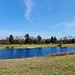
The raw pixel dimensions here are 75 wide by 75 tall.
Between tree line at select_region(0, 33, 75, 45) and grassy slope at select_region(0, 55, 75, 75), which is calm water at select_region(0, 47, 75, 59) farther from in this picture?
tree line at select_region(0, 33, 75, 45)

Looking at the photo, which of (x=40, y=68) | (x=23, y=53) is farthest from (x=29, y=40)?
(x=40, y=68)

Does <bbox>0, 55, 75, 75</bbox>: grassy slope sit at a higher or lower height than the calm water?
higher

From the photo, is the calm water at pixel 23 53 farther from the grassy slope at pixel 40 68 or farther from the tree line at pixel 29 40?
the tree line at pixel 29 40

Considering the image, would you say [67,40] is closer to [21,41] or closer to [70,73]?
[21,41]

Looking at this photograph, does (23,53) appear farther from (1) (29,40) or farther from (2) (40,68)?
(1) (29,40)

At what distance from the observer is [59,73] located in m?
14.1

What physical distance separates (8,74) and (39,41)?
5933 inches

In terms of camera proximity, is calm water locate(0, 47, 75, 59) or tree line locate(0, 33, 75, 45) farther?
tree line locate(0, 33, 75, 45)

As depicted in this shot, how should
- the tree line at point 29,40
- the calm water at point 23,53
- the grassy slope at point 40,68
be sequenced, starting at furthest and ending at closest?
the tree line at point 29,40 < the calm water at point 23,53 < the grassy slope at point 40,68

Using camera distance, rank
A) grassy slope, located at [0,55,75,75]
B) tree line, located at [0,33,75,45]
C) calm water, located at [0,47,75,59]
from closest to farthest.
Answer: grassy slope, located at [0,55,75,75], calm water, located at [0,47,75,59], tree line, located at [0,33,75,45]

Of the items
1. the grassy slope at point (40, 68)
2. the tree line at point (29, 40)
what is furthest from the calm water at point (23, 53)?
the tree line at point (29, 40)

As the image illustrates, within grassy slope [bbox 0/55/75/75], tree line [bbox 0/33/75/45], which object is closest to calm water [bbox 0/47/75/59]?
grassy slope [bbox 0/55/75/75]

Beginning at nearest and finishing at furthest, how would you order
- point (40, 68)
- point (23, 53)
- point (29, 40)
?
point (40, 68)
point (23, 53)
point (29, 40)

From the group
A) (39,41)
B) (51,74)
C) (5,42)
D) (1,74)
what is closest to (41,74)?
(51,74)
